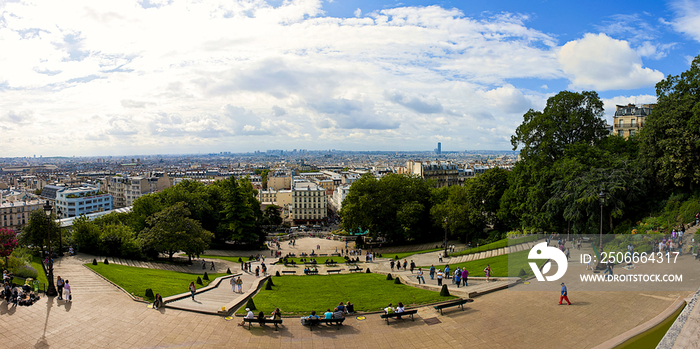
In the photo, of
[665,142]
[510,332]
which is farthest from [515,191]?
[510,332]

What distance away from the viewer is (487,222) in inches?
1892

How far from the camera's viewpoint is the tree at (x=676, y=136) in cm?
3058

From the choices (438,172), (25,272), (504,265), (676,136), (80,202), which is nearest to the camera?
(25,272)

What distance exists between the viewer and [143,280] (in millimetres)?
25719

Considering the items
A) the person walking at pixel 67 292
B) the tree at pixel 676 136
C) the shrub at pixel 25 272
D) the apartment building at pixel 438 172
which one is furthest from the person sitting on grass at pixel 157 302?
the apartment building at pixel 438 172

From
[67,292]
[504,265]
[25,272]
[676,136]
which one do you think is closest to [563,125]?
[676,136]

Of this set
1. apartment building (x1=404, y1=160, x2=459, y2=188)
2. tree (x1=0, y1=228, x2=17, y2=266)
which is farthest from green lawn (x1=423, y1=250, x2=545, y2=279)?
apartment building (x1=404, y1=160, x2=459, y2=188)

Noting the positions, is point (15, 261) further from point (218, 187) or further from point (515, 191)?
point (515, 191)

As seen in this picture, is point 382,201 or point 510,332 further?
point 382,201

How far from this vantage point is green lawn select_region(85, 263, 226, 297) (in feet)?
74.4

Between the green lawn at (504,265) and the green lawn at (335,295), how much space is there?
19.1 ft

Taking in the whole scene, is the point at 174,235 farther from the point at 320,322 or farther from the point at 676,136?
the point at 676,136

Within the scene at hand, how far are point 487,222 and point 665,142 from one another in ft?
66.0

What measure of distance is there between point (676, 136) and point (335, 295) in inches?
1178
